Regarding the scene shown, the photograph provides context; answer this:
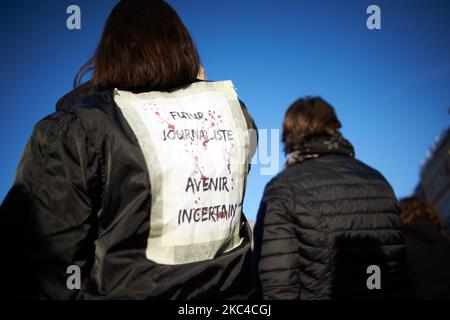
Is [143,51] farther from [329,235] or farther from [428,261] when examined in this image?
[428,261]

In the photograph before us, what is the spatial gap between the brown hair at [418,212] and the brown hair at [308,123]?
196 cm

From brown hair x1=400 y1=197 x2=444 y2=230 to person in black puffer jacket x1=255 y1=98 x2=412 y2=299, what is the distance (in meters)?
1.93

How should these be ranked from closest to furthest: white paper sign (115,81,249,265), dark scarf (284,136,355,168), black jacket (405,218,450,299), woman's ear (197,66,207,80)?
white paper sign (115,81,249,265) → woman's ear (197,66,207,80) → dark scarf (284,136,355,168) → black jacket (405,218,450,299)

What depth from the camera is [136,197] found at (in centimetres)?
120

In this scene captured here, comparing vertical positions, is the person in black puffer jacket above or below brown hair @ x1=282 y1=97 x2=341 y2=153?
below

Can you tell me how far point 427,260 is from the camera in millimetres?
3123

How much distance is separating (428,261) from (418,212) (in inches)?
35.0

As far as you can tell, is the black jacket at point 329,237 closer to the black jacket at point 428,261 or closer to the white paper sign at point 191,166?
the white paper sign at point 191,166

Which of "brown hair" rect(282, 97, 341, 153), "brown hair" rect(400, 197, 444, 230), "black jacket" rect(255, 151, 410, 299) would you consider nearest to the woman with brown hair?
"black jacket" rect(255, 151, 410, 299)

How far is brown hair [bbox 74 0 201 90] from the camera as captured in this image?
1.37m

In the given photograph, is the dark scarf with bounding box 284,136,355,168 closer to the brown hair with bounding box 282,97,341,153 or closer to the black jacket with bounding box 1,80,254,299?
the brown hair with bounding box 282,97,341,153

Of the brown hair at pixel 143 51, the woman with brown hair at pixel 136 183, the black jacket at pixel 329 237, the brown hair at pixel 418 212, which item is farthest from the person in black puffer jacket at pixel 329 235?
the brown hair at pixel 418 212

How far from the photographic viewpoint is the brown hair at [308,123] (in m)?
2.44
